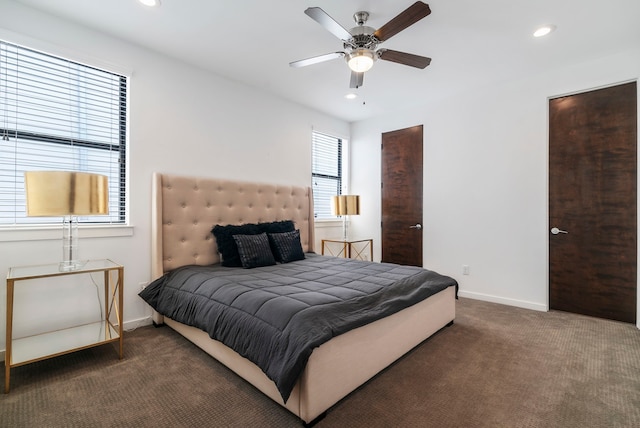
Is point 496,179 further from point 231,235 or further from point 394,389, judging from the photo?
point 231,235

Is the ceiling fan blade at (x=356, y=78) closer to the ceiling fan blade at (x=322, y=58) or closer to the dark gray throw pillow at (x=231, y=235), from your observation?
the ceiling fan blade at (x=322, y=58)

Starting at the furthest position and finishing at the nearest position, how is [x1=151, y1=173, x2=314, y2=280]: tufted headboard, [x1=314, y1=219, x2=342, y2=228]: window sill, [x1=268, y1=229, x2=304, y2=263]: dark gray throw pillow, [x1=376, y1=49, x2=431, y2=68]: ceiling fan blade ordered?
[x1=314, y1=219, x2=342, y2=228]: window sill < [x1=268, y1=229, x2=304, y2=263]: dark gray throw pillow < [x1=151, y1=173, x2=314, y2=280]: tufted headboard < [x1=376, y1=49, x2=431, y2=68]: ceiling fan blade

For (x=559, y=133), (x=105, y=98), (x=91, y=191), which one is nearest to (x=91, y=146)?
(x=105, y=98)

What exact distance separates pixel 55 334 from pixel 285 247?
2.02m

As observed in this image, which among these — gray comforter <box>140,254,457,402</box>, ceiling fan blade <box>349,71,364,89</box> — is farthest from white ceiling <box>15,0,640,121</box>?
gray comforter <box>140,254,457,402</box>

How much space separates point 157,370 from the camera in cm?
211

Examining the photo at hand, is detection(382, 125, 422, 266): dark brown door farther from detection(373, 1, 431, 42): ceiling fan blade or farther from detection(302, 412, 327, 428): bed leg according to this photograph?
detection(302, 412, 327, 428): bed leg

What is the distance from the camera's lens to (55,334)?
2305 mm

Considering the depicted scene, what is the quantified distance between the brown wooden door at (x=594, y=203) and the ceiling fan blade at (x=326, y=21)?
109 inches

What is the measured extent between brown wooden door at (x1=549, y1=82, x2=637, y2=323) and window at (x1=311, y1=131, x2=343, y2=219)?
9.64ft

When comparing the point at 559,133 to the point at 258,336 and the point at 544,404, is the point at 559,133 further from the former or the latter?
the point at 258,336

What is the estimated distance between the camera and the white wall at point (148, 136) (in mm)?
2326

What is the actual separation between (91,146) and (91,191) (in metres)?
0.82

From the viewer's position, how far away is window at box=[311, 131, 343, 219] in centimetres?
482
